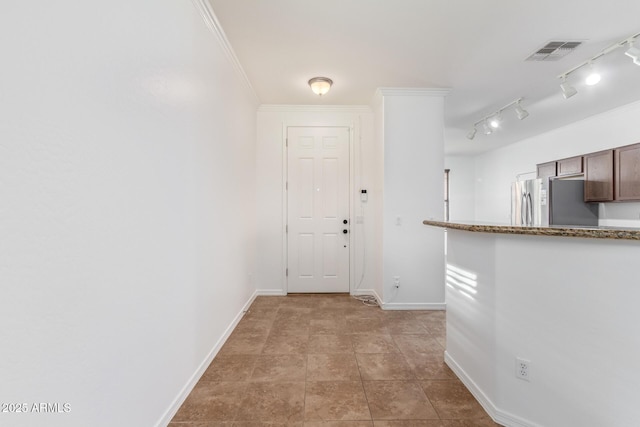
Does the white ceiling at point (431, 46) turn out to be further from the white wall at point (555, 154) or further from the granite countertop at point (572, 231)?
the granite countertop at point (572, 231)

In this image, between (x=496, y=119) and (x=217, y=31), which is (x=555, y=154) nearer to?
(x=496, y=119)

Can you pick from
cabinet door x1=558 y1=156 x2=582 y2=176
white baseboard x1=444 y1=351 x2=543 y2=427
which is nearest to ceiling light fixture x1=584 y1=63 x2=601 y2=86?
cabinet door x1=558 y1=156 x2=582 y2=176

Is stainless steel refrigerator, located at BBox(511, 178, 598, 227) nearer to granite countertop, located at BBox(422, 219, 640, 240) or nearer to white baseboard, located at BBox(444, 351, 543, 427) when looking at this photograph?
white baseboard, located at BBox(444, 351, 543, 427)

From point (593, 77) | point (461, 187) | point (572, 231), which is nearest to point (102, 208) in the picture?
point (572, 231)

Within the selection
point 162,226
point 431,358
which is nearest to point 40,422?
point 162,226

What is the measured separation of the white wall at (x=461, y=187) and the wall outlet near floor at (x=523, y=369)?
6187 millimetres

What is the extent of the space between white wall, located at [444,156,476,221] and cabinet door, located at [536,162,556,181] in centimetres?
200

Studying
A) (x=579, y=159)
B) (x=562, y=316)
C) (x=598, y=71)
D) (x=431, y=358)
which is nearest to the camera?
(x=562, y=316)

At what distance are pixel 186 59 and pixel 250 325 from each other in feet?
8.17

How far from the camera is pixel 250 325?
9.95ft

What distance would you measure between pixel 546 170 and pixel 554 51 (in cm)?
315

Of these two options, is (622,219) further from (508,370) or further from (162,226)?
(162,226)

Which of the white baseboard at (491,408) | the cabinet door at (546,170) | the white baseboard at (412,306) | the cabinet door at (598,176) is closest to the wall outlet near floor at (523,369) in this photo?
the white baseboard at (491,408)

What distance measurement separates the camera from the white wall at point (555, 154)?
3.95 meters
